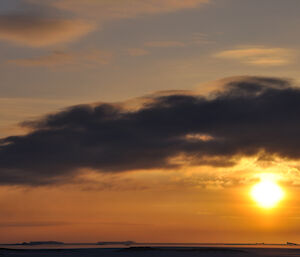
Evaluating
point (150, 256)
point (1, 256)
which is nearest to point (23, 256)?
point (1, 256)

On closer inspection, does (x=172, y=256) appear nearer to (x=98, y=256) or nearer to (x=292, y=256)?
(x=98, y=256)

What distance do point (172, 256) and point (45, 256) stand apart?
26.9 m

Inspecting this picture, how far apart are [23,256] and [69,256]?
9642 mm

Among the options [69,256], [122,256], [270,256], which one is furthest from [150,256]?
[270,256]

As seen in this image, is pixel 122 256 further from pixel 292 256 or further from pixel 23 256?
pixel 292 256

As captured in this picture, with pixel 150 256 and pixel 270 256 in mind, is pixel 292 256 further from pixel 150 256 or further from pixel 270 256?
pixel 150 256

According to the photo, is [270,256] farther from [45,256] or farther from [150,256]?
[45,256]

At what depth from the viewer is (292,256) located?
124m

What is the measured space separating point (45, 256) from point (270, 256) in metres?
46.9

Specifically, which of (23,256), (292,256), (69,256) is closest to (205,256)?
(292,256)

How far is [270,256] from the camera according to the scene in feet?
413

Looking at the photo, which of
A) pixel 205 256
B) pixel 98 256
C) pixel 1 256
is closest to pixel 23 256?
pixel 1 256

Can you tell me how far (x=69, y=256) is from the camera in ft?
396

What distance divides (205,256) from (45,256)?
1309 inches
